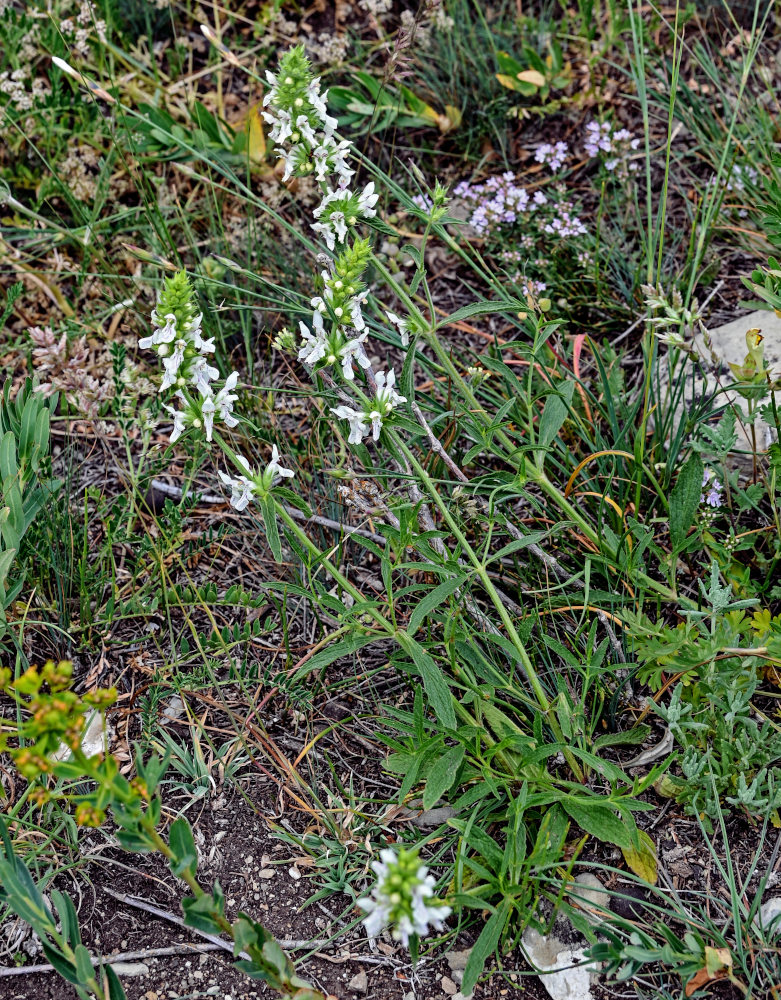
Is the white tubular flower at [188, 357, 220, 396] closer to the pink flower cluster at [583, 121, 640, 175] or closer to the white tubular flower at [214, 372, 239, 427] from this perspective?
the white tubular flower at [214, 372, 239, 427]

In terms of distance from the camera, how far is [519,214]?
10.8 feet

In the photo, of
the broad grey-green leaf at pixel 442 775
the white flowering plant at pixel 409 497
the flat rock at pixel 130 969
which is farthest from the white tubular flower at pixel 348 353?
the flat rock at pixel 130 969

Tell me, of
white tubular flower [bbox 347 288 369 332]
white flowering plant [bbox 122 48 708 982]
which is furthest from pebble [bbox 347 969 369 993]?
white tubular flower [bbox 347 288 369 332]

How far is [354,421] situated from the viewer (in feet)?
6.31

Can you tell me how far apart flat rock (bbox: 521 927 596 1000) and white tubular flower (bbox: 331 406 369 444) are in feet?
3.68

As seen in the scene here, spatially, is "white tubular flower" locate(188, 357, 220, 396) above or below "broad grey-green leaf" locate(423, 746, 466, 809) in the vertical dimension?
above

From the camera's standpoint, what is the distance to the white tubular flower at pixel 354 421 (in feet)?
6.22

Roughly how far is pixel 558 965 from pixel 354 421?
1215mm

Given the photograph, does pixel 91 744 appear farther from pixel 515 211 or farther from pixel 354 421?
pixel 515 211

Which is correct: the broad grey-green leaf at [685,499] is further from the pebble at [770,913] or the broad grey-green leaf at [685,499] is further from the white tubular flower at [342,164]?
the white tubular flower at [342,164]

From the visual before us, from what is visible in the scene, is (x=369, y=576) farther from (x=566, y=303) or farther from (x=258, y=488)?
(x=566, y=303)

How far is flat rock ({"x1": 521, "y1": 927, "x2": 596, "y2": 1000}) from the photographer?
1.89 meters

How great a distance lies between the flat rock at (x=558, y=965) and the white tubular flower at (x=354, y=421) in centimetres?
112

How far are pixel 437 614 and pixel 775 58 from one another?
282cm
